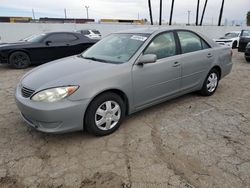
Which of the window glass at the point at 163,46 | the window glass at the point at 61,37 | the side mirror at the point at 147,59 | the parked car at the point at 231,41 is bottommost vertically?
the parked car at the point at 231,41

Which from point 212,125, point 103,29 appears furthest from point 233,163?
point 103,29

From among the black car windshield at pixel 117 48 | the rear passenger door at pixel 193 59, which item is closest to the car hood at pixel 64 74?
the black car windshield at pixel 117 48

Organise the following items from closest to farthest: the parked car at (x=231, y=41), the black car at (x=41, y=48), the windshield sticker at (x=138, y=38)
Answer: the windshield sticker at (x=138, y=38)
the black car at (x=41, y=48)
the parked car at (x=231, y=41)

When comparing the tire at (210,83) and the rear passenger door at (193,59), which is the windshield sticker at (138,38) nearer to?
the rear passenger door at (193,59)

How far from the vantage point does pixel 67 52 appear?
28.5ft

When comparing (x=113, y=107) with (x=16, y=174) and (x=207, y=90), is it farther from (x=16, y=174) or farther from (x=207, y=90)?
(x=207, y=90)

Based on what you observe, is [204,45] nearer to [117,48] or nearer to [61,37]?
[117,48]

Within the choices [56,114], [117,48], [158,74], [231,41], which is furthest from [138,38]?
[231,41]

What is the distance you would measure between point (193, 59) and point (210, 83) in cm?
92

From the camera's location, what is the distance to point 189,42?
4340mm

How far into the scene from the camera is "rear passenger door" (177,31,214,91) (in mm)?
4152

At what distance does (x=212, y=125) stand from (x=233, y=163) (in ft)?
3.30

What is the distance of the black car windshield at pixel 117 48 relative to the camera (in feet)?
11.6

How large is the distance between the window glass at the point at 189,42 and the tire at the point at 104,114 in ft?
5.71
